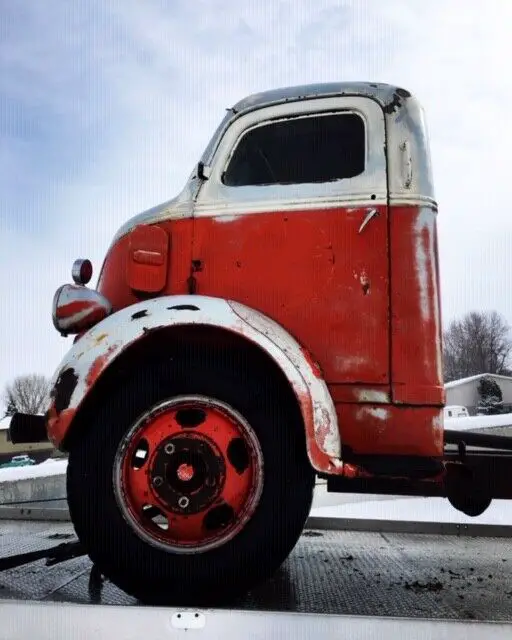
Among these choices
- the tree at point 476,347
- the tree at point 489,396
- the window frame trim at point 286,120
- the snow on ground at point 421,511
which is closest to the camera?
the window frame trim at point 286,120

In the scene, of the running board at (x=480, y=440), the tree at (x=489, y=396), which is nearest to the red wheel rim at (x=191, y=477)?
the running board at (x=480, y=440)

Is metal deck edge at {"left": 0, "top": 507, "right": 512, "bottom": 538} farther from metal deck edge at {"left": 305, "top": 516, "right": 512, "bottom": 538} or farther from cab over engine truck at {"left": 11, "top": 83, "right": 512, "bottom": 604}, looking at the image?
cab over engine truck at {"left": 11, "top": 83, "right": 512, "bottom": 604}

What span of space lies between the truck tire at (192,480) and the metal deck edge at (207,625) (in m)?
0.36

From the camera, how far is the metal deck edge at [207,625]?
1.65 m

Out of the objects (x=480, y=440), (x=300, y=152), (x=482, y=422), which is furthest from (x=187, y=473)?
(x=482, y=422)

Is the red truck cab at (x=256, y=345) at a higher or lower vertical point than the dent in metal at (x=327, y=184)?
lower

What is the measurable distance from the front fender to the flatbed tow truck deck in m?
0.57

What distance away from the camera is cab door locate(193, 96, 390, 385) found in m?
2.48

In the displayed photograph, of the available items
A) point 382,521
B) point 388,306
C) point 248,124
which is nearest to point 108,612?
point 388,306

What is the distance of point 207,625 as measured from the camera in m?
1.72

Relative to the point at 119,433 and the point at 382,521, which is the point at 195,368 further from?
the point at 382,521

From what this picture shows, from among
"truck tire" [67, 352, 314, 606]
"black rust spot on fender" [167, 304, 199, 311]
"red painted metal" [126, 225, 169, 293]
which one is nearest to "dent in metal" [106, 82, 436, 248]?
"red painted metal" [126, 225, 169, 293]

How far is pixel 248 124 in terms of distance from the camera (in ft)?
9.49

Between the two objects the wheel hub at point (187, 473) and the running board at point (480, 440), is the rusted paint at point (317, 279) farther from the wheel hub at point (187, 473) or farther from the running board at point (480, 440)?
the running board at point (480, 440)
